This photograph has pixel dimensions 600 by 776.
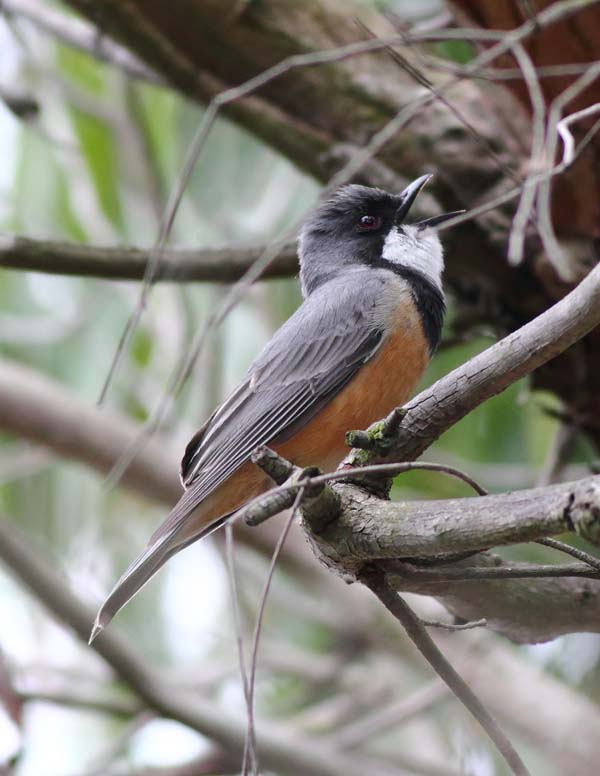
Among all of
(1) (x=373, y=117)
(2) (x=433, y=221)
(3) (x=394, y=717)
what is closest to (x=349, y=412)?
(2) (x=433, y=221)

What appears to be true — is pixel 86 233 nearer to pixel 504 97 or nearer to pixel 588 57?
pixel 504 97

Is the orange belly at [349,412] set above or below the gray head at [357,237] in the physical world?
below

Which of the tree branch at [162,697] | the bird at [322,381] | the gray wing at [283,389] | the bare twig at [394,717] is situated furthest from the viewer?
the bare twig at [394,717]

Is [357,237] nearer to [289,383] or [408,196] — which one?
[408,196]

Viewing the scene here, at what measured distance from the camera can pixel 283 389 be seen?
4.67 metres

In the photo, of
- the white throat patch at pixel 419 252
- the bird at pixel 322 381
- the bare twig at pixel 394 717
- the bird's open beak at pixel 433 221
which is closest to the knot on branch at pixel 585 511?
the bird at pixel 322 381

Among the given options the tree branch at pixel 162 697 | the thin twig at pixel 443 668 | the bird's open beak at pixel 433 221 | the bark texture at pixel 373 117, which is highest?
the bark texture at pixel 373 117

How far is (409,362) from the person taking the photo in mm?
4609

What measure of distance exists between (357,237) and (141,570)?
2.02 metres

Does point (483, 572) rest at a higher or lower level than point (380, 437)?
lower

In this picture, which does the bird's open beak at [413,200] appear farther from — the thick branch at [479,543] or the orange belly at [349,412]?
the thick branch at [479,543]

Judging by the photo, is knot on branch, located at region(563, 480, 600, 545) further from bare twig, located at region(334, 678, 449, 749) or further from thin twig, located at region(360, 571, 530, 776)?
bare twig, located at region(334, 678, 449, 749)

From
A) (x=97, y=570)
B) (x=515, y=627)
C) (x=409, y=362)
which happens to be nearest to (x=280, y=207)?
(x=97, y=570)

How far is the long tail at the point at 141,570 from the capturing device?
13.0ft
